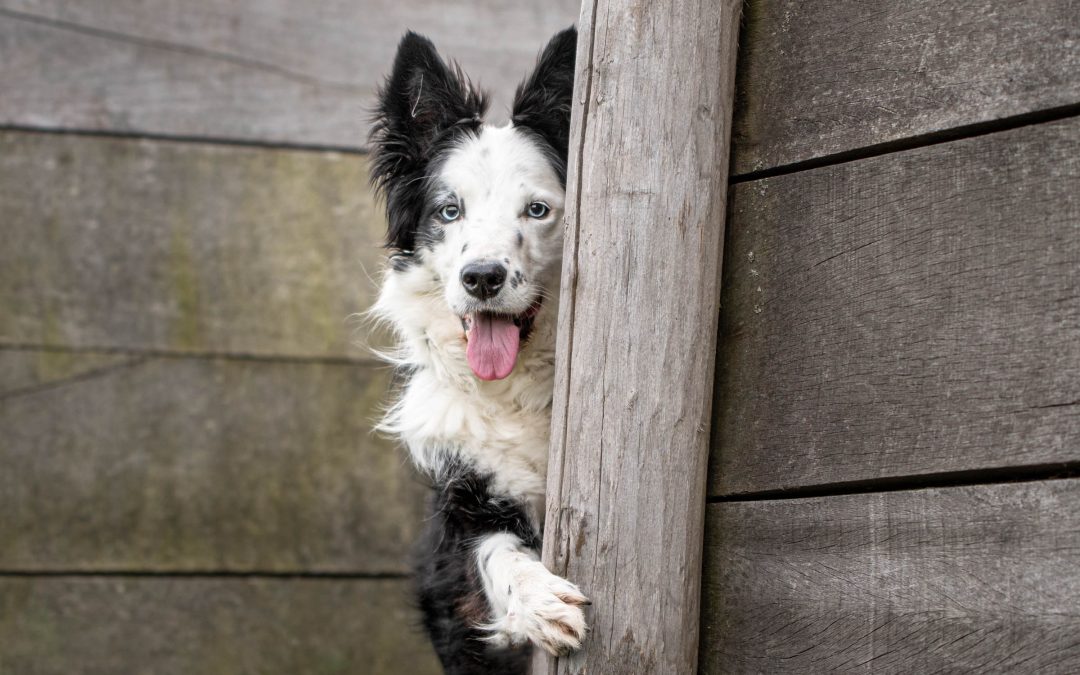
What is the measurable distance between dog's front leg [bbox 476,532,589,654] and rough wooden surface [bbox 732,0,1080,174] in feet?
2.84

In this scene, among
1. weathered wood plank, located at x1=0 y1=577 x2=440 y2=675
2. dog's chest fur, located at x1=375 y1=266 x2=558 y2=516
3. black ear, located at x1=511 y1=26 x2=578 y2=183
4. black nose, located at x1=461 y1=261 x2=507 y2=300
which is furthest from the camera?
weathered wood plank, located at x1=0 y1=577 x2=440 y2=675

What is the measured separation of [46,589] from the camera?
13.9ft

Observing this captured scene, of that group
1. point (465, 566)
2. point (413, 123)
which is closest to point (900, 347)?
A: point (465, 566)

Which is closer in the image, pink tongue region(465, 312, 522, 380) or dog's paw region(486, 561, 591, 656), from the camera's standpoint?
dog's paw region(486, 561, 591, 656)

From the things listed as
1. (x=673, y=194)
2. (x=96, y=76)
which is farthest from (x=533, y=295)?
(x=96, y=76)

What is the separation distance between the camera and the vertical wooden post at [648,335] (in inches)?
73.8

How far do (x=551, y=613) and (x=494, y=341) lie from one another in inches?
35.6

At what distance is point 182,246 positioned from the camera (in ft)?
14.6

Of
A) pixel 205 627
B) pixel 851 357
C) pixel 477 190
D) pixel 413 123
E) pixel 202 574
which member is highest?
pixel 413 123

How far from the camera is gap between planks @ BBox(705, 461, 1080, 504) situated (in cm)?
150

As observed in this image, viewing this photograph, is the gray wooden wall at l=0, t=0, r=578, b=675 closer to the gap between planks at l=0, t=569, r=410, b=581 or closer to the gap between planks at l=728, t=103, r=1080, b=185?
the gap between planks at l=0, t=569, r=410, b=581

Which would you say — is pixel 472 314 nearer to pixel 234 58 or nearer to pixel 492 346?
pixel 492 346

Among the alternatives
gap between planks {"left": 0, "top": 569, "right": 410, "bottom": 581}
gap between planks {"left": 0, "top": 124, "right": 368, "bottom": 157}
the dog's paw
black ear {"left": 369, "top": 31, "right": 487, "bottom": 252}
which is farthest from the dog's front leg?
gap between planks {"left": 0, "top": 124, "right": 368, "bottom": 157}

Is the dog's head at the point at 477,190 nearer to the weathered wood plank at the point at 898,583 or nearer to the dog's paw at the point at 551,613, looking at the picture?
the dog's paw at the point at 551,613
